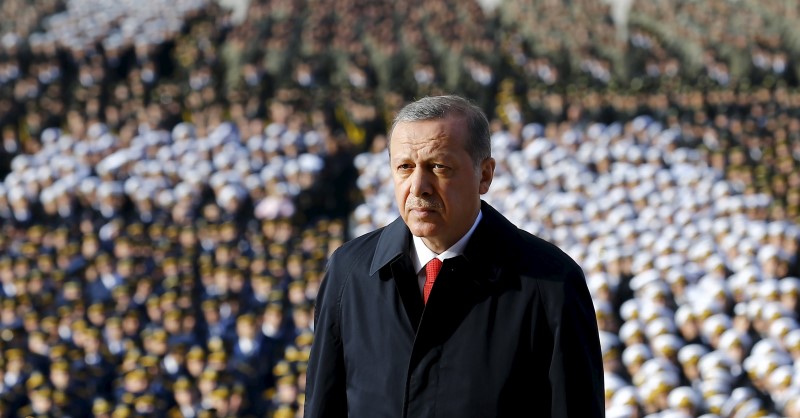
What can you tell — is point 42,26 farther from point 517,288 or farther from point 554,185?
point 517,288

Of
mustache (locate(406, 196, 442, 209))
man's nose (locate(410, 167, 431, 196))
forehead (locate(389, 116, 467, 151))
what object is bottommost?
mustache (locate(406, 196, 442, 209))

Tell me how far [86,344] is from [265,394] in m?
1.15

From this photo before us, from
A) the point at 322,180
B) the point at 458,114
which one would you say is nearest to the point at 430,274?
the point at 458,114

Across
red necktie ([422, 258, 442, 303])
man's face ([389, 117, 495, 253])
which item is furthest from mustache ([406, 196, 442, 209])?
red necktie ([422, 258, 442, 303])

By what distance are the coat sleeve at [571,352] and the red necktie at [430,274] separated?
173 millimetres

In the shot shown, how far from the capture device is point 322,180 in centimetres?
992

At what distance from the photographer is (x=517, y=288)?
5.33 feet

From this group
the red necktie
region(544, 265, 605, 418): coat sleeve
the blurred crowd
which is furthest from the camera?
the blurred crowd

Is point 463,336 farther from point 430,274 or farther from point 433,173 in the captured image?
point 433,173

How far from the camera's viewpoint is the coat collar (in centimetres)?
167

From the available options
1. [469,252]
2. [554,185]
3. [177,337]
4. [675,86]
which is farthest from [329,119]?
[469,252]

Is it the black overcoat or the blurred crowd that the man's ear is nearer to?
the black overcoat

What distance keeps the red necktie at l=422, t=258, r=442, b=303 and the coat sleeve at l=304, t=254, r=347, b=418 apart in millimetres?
129

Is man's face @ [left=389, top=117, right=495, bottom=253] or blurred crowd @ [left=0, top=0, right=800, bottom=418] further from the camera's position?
blurred crowd @ [left=0, top=0, right=800, bottom=418]
